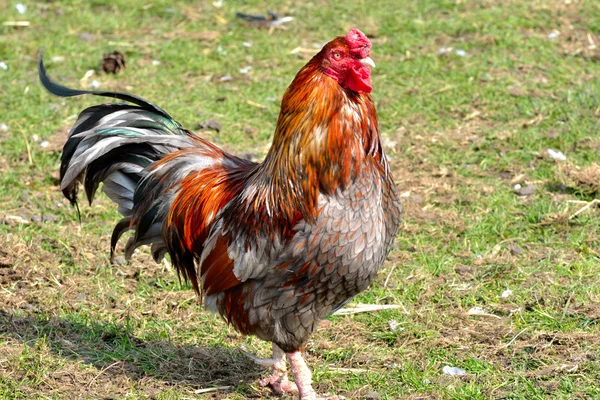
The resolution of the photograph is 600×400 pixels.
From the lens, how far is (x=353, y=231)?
3557 mm

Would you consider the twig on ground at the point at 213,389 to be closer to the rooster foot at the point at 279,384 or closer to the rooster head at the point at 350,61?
the rooster foot at the point at 279,384

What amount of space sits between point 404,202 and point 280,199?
2.43m

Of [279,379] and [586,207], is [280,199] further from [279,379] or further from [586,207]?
[586,207]

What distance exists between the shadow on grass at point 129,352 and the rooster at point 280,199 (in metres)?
0.26

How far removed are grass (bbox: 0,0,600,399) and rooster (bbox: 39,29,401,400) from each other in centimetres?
60

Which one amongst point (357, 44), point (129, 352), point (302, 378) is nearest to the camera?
point (357, 44)

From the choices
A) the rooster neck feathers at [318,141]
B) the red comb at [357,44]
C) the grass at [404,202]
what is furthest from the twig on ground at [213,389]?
the red comb at [357,44]

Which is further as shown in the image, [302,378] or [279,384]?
[279,384]

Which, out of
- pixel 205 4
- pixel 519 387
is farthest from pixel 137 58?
pixel 519 387

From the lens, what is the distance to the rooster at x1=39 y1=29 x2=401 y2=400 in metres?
3.57

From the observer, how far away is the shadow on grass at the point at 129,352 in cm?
432

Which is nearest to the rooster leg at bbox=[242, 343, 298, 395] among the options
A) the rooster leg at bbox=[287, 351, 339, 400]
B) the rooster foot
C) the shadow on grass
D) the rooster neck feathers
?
the rooster foot

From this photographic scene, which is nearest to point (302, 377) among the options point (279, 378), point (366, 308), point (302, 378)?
point (302, 378)

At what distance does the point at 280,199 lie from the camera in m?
3.67
